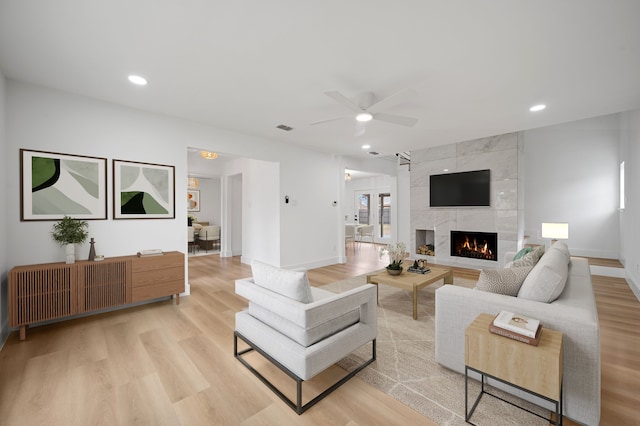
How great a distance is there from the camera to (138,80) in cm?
278

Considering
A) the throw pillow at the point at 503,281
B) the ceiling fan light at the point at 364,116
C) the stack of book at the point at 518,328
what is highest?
the ceiling fan light at the point at 364,116

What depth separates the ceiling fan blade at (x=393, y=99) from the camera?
2568mm

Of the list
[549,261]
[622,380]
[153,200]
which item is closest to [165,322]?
[153,200]

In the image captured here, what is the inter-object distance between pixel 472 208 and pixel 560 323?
15.7ft

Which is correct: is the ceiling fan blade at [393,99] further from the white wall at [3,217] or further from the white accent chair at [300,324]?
the white wall at [3,217]

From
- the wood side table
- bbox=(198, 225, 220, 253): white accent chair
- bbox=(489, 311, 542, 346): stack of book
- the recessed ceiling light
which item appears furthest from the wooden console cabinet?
bbox=(198, 225, 220, 253): white accent chair

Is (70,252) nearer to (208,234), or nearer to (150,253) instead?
(150,253)

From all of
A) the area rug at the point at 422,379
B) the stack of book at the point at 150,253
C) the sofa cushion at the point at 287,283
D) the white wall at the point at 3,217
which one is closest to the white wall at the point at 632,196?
the area rug at the point at 422,379

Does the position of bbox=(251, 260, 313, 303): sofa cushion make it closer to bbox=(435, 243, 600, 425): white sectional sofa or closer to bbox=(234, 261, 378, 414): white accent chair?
bbox=(234, 261, 378, 414): white accent chair

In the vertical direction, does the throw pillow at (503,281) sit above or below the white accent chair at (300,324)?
above

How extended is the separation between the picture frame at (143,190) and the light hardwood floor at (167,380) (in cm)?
132

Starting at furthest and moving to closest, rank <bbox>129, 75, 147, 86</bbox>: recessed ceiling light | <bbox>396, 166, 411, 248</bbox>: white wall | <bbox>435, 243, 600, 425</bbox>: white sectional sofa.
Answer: <bbox>396, 166, 411, 248</bbox>: white wall → <bbox>129, 75, 147, 86</bbox>: recessed ceiling light → <bbox>435, 243, 600, 425</bbox>: white sectional sofa

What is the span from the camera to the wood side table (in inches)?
53.1

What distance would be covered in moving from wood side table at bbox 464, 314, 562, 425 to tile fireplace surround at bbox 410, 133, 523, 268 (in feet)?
15.2
